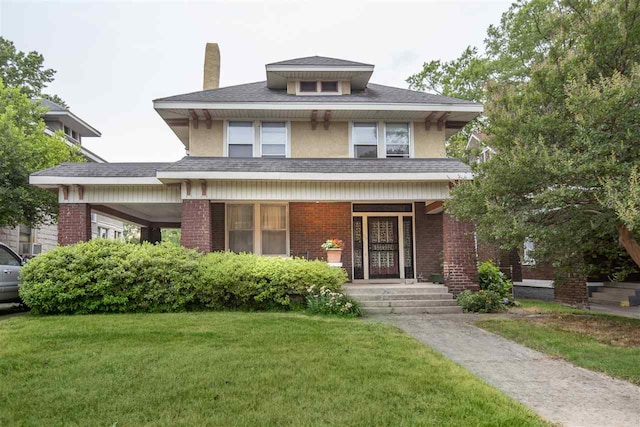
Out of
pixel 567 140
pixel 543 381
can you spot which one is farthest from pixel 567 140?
pixel 543 381

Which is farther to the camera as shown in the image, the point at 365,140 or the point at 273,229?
the point at 365,140

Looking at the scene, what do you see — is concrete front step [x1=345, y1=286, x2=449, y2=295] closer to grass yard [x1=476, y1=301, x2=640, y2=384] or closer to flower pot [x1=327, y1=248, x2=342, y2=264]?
flower pot [x1=327, y1=248, x2=342, y2=264]

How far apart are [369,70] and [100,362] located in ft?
38.8

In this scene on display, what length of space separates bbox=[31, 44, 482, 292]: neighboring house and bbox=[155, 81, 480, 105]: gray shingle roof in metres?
0.04

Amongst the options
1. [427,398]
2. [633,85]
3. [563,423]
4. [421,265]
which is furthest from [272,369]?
[421,265]

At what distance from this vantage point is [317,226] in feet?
42.5

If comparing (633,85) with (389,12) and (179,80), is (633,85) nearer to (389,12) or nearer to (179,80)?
(389,12)

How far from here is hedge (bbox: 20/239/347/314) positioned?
29.2 ft

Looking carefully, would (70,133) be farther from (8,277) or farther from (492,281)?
(492,281)

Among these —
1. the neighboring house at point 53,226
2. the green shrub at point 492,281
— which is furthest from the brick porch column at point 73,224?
the green shrub at point 492,281

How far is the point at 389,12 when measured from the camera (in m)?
17.2

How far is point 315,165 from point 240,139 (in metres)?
3.10

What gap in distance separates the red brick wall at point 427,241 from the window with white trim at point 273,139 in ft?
15.6

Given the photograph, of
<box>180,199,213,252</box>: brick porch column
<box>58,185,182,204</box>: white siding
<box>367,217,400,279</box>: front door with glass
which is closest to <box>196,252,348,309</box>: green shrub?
<box>180,199,213,252</box>: brick porch column
